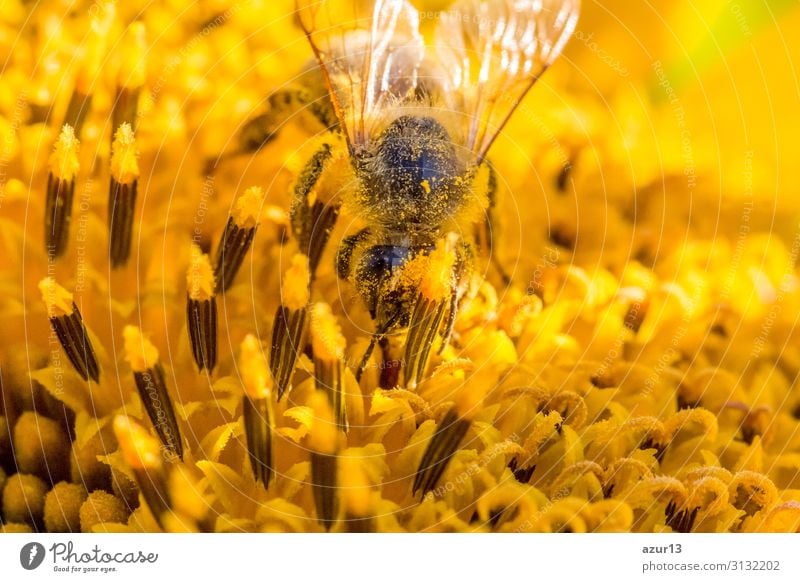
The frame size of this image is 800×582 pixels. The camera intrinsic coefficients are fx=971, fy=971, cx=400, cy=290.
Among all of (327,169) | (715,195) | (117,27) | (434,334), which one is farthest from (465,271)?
(117,27)

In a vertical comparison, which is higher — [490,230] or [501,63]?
[501,63]

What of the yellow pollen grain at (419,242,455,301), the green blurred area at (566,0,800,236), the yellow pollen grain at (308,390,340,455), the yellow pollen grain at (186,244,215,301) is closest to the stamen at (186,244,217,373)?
the yellow pollen grain at (186,244,215,301)

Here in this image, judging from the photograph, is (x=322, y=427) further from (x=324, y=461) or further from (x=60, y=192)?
(x=60, y=192)

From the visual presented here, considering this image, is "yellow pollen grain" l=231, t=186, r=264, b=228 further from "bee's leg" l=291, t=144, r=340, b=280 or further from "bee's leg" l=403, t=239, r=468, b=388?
"bee's leg" l=403, t=239, r=468, b=388

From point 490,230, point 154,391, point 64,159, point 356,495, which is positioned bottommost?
point 356,495

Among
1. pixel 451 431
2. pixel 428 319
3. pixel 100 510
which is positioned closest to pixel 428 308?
pixel 428 319

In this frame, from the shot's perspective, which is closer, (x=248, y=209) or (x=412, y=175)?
(x=412, y=175)

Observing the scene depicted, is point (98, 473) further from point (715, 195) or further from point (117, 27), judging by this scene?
point (715, 195)
